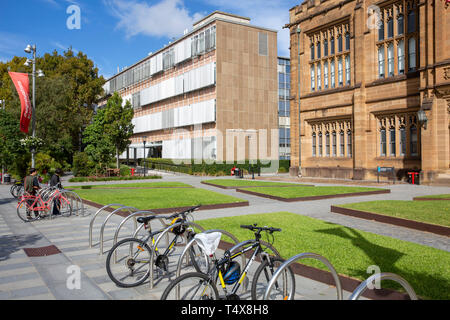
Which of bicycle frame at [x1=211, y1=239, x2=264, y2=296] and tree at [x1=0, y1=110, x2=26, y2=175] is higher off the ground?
tree at [x1=0, y1=110, x2=26, y2=175]

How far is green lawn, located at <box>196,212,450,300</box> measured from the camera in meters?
5.60

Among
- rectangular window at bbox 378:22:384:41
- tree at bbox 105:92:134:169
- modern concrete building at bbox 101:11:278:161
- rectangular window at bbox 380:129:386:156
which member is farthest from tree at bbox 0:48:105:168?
rectangular window at bbox 378:22:384:41

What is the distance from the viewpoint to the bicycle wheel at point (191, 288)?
12.8 feet

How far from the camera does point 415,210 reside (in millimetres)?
12000

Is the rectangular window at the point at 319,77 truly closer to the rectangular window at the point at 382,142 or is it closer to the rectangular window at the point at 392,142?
the rectangular window at the point at 382,142

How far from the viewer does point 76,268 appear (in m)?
6.63

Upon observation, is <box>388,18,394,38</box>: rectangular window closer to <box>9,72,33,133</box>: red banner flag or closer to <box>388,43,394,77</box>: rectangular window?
<box>388,43,394,77</box>: rectangular window

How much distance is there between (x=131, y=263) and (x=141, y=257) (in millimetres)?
194

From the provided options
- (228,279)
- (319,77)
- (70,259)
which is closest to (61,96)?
(319,77)

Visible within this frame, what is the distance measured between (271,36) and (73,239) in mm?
47695

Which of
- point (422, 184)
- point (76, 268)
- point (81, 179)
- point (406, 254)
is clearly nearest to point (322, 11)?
point (422, 184)

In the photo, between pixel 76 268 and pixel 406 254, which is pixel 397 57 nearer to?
pixel 406 254

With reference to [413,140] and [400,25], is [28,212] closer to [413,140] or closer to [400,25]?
[413,140]

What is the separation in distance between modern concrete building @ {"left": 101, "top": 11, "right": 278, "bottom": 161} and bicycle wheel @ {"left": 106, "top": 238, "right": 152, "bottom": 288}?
40.8 meters
